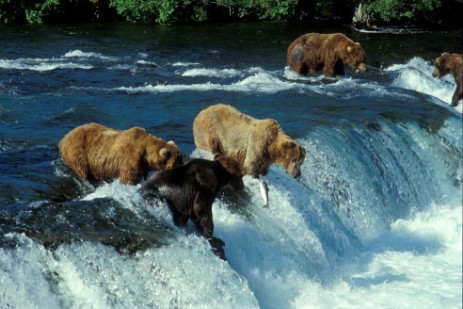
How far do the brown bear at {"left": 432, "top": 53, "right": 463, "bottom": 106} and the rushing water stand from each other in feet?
1.50

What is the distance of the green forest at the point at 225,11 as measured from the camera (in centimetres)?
2630

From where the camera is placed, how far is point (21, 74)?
1498cm

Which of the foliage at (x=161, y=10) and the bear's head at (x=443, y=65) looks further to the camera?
the foliage at (x=161, y=10)

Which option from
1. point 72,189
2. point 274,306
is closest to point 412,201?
point 274,306

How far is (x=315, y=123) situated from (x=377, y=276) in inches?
123

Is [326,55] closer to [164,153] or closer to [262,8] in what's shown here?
[164,153]

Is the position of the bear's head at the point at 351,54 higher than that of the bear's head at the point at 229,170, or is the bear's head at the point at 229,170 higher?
the bear's head at the point at 229,170

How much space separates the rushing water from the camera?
632 centimetres

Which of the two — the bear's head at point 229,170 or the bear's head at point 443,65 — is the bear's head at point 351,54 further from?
the bear's head at point 229,170

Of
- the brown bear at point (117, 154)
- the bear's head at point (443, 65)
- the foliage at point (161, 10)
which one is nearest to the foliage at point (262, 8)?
the foliage at point (161, 10)

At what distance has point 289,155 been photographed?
8.06 meters

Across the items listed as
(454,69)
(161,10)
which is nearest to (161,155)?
(454,69)

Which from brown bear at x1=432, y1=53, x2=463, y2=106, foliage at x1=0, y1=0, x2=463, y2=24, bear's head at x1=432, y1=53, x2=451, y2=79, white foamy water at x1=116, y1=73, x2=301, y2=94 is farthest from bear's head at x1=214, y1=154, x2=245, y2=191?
foliage at x1=0, y1=0, x2=463, y2=24

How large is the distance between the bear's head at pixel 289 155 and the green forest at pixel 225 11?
18.8 m
